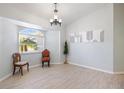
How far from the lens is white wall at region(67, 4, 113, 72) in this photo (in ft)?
16.4

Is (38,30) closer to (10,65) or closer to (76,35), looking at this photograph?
(76,35)

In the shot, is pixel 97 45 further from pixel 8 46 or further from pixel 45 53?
pixel 8 46

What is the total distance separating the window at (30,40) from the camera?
19.2ft

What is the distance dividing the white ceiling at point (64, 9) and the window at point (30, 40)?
1102mm

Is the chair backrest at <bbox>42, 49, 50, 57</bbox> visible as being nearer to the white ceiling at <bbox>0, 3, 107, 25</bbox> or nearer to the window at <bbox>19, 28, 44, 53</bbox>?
the window at <bbox>19, 28, 44, 53</bbox>

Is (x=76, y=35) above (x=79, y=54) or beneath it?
above

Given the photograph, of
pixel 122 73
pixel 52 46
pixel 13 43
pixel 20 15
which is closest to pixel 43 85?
pixel 13 43

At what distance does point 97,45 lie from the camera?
18.1 feet

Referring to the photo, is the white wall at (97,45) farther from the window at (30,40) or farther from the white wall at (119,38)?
the window at (30,40)

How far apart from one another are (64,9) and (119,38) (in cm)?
265

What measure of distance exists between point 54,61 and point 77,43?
1833 mm

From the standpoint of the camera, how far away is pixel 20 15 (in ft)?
15.4

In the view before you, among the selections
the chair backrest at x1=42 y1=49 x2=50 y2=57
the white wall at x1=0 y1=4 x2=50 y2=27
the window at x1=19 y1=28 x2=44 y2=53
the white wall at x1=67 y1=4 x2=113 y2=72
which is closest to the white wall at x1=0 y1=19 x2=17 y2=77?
→ the white wall at x1=0 y1=4 x2=50 y2=27

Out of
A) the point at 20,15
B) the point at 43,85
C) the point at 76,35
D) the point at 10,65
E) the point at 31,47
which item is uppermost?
the point at 20,15
